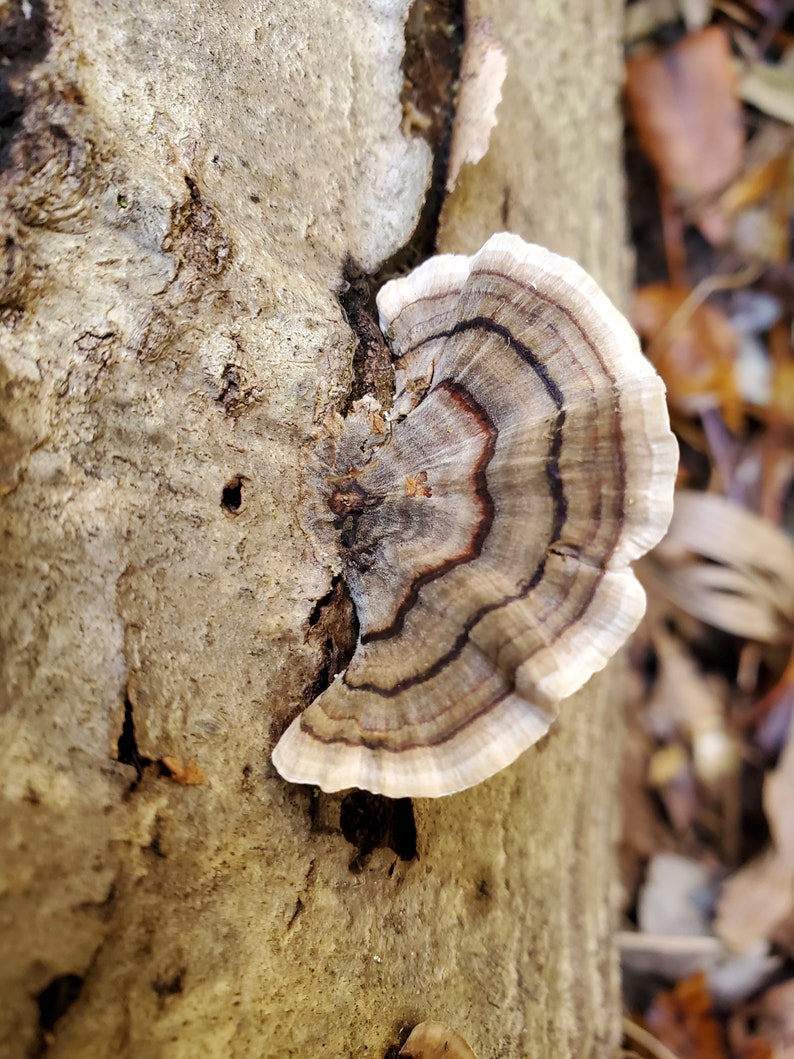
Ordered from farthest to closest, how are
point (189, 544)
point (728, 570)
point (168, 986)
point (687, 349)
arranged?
point (687, 349), point (728, 570), point (189, 544), point (168, 986)

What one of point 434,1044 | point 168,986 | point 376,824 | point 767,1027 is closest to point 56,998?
point 168,986

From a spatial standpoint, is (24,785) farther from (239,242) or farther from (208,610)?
(239,242)

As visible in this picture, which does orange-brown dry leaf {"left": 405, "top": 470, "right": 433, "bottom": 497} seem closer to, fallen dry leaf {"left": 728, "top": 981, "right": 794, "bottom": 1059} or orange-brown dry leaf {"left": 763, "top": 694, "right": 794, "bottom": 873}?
orange-brown dry leaf {"left": 763, "top": 694, "right": 794, "bottom": 873}

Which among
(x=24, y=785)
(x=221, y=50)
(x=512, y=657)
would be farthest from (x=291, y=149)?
(x=24, y=785)

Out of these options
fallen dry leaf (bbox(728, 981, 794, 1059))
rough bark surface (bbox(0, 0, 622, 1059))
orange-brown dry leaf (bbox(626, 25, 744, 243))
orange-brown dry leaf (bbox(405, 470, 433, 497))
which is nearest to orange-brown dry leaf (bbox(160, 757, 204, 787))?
rough bark surface (bbox(0, 0, 622, 1059))

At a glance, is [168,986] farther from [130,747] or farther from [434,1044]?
[434,1044]

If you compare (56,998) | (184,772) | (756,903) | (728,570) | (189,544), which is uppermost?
(728,570)

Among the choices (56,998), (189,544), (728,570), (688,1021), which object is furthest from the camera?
(728,570)

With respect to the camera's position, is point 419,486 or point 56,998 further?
point 419,486
